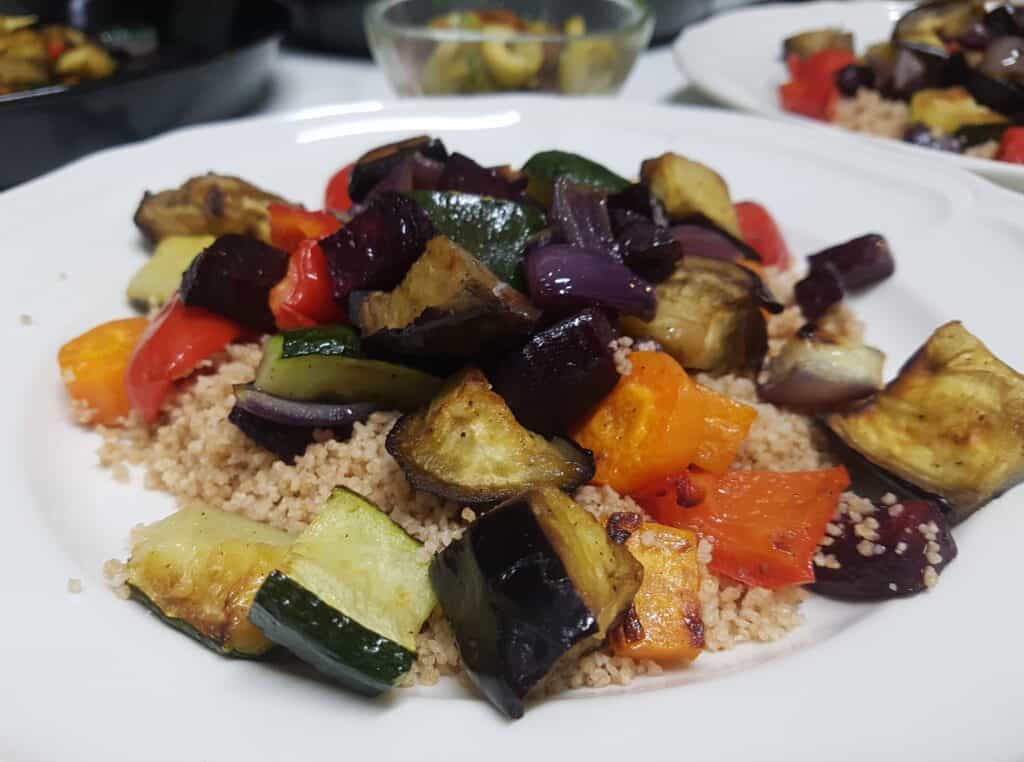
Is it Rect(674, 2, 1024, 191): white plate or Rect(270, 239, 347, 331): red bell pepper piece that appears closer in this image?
Rect(270, 239, 347, 331): red bell pepper piece

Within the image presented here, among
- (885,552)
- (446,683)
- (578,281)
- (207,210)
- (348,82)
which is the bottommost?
(348,82)

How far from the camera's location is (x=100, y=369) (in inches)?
67.1

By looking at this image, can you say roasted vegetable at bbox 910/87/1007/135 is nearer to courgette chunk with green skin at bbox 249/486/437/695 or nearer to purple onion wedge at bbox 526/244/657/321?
purple onion wedge at bbox 526/244/657/321

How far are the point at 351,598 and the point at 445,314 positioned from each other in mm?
438

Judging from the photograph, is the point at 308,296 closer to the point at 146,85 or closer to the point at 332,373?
the point at 332,373

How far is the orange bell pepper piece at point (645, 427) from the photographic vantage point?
141 centimetres

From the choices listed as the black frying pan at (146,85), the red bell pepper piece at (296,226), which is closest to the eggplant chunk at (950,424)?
the red bell pepper piece at (296,226)

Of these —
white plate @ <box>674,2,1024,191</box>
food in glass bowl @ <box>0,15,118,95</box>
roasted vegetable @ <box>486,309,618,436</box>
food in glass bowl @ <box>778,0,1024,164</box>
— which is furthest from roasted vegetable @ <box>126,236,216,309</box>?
food in glass bowl @ <box>778,0,1024,164</box>

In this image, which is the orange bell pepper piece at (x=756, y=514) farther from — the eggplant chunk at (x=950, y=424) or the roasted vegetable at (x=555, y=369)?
the roasted vegetable at (x=555, y=369)

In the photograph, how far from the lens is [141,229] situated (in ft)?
6.82

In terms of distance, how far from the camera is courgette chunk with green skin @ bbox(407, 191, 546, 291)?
61.3 inches

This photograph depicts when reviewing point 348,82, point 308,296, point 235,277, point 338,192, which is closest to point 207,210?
point 338,192

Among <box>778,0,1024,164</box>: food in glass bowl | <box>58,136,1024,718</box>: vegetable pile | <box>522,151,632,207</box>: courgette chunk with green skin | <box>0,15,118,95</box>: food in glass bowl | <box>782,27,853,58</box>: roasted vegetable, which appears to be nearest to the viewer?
<box>58,136,1024,718</box>: vegetable pile

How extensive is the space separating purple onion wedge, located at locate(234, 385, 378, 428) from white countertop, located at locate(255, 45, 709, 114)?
2.17 metres
